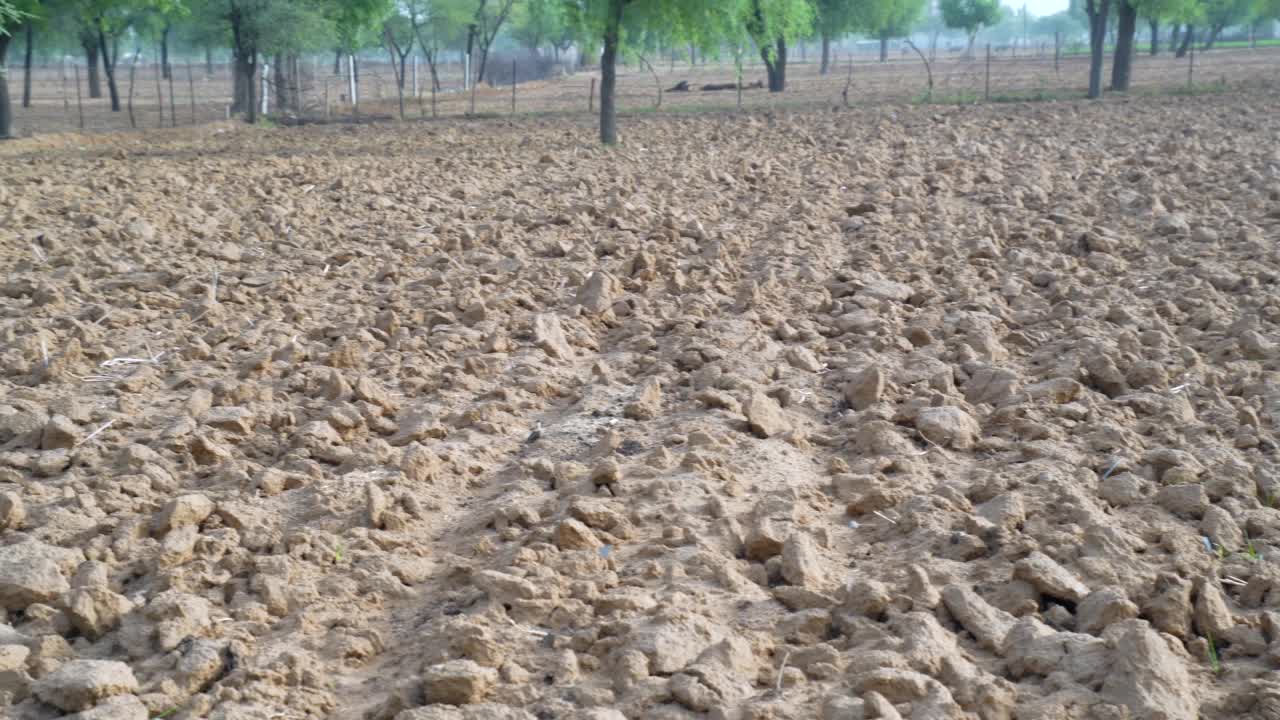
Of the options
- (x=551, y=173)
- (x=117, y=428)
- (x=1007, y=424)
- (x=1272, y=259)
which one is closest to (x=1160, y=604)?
(x=1007, y=424)

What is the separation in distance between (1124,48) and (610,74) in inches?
628

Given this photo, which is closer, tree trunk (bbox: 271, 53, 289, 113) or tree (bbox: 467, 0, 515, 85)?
tree trunk (bbox: 271, 53, 289, 113)

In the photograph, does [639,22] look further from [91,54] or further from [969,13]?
[969,13]

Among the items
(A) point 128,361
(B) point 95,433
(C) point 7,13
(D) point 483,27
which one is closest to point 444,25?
(D) point 483,27

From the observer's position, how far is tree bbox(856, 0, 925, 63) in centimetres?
4519

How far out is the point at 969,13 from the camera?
6488 centimetres

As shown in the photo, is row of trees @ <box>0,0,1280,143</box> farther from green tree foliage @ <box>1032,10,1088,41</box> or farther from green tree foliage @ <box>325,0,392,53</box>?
green tree foliage @ <box>1032,10,1088,41</box>

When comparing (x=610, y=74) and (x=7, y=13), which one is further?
(x=610, y=74)

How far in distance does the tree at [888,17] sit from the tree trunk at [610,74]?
2530 cm

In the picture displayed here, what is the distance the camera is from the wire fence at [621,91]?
30.5m

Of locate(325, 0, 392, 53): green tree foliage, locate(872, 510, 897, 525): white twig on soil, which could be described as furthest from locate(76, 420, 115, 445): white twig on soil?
locate(325, 0, 392, 53): green tree foliage

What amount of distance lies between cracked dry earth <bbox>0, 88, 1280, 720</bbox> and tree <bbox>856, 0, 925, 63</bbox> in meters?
34.7

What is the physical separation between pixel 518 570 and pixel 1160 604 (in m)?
2.22

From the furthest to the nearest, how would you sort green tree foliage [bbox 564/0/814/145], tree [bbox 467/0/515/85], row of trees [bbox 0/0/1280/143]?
tree [bbox 467/0/515/85] < row of trees [bbox 0/0/1280/143] < green tree foliage [bbox 564/0/814/145]
